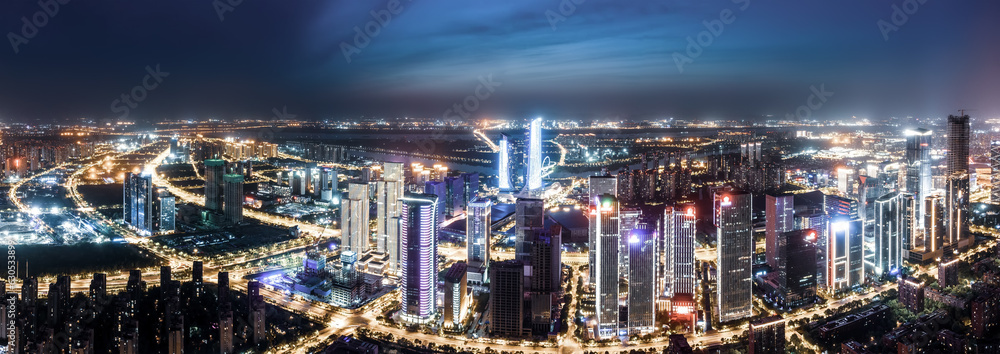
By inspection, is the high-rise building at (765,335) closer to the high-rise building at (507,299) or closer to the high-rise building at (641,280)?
the high-rise building at (641,280)

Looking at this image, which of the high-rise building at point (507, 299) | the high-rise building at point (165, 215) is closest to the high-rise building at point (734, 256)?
the high-rise building at point (507, 299)

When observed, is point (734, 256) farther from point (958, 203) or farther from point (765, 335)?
point (958, 203)

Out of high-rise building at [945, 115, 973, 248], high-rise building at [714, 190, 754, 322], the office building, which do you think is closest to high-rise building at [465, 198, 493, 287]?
the office building

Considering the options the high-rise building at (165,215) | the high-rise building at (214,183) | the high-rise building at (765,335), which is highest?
the high-rise building at (214,183)

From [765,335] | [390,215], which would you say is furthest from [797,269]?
[390,215]

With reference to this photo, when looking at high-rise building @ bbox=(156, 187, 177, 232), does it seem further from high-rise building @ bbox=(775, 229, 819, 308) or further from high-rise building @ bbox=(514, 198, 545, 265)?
high-rise building @ bbox=(775, 229, 819, 308)
